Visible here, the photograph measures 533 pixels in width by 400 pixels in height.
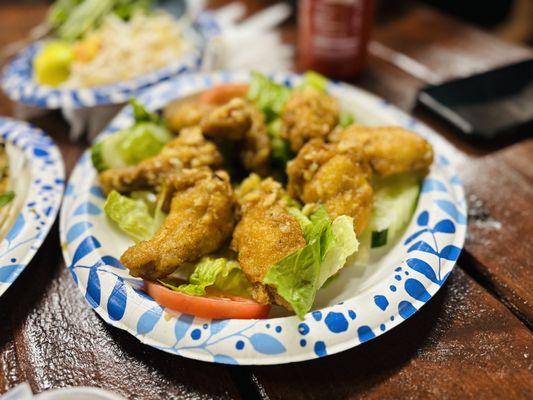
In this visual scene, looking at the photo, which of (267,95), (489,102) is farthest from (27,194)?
(489,102)

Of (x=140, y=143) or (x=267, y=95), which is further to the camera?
(x=267, y=95)

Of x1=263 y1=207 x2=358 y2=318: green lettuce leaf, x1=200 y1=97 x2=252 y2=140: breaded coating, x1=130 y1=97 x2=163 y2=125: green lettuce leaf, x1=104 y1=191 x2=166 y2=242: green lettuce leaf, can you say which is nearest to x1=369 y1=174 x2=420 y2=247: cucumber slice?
x1=263 y1=207 x2=358 y2=318: green lettuce leaf

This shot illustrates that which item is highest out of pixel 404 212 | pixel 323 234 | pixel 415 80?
pixel 323 234

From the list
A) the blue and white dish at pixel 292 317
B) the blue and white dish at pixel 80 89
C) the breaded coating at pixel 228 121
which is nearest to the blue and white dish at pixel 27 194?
the blue and white dish at pixel 292 317

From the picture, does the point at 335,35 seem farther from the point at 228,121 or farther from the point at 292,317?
the point at 292,317

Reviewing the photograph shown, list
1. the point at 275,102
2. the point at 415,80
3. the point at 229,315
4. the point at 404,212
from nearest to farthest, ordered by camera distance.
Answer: the point at 229,315 → the point at 404,212 → the point at 275,102 → the point at 415,80

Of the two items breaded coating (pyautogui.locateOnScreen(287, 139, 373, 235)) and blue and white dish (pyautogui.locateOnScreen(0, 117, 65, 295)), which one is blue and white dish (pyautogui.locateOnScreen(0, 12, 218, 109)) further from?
breaded coating (pyautogui.locateOnScreen(287, 139, 373, 235))

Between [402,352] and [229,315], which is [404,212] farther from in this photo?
[229,315]

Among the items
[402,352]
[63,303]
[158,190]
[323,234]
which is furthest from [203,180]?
[402,352]
